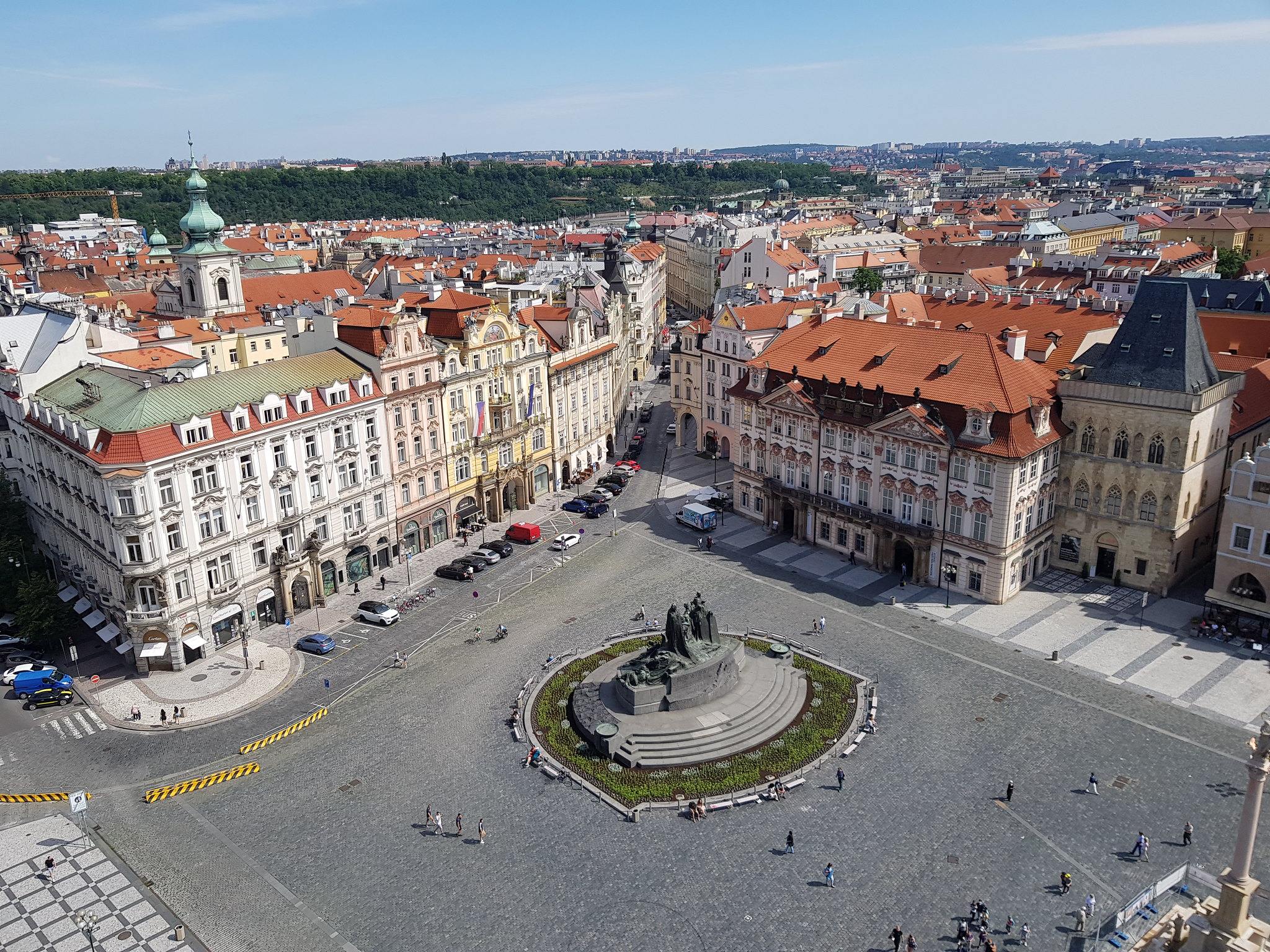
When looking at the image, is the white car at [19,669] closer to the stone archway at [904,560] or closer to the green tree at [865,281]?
the stone archway at [904,560]

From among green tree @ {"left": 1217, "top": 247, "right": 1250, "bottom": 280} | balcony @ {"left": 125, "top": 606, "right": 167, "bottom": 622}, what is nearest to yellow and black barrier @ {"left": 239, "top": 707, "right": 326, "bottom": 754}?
balcony @ {"left": 125, "top": 606, "right": 167, "bottom": 622}

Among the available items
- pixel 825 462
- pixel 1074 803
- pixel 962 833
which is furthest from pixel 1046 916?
pixel 825 462

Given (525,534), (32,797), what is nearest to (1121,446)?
(525,534)

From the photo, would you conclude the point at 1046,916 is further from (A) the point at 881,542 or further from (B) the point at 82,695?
(B) the point at 82,695

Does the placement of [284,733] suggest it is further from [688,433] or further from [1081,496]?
[688,433]

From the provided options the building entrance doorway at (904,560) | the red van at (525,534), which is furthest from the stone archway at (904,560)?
the red van at (525,534)
